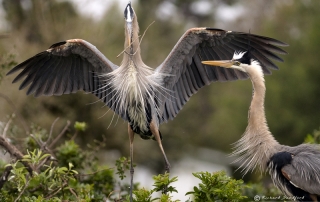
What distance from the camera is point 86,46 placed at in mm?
6402

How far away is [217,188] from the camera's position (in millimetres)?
4617

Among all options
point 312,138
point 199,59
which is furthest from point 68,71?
point 312,138

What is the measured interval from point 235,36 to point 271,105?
1648cm

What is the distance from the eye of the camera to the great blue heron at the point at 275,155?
4.92m

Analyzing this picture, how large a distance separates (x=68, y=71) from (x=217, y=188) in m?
2.88

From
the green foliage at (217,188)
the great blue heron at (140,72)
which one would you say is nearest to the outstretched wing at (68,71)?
the great blue heron at (140,72)

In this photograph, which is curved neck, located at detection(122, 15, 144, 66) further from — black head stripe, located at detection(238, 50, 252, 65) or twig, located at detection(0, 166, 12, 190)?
twig, located at detection(0, 166, 12, 190)

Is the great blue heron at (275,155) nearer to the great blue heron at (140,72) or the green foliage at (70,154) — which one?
the great blue heron at (140,72)

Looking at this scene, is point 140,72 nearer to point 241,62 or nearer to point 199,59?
point 199,59

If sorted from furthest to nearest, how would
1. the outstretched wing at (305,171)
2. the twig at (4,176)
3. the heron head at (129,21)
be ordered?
the heron head at (129,21) < the twig at (4,176) < the outstretched wing at (305,171)

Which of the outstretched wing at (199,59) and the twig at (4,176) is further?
the outstretched wing at (199,59)

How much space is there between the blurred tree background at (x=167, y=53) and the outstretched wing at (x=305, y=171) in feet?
7.18

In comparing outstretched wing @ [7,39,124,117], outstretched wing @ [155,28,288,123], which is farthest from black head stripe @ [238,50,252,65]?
outstretched wing @ [7,39,124,117]

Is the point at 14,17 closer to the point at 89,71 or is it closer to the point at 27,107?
the point at 27,107
